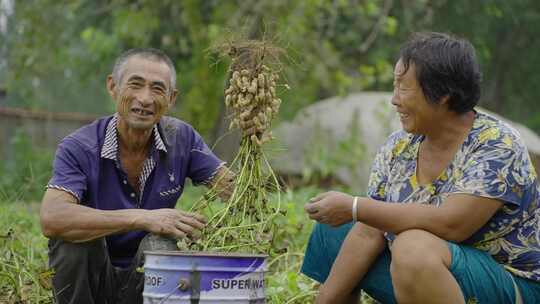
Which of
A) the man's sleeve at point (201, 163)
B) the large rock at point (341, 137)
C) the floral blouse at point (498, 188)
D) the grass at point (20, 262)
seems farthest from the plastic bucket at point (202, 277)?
the large rock at point (341, 137)

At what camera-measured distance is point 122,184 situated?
422cm

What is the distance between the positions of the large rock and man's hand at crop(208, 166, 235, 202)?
547 cm

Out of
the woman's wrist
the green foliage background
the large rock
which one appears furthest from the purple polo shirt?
the large rock

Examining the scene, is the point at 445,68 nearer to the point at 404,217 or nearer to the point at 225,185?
the point at 404,217

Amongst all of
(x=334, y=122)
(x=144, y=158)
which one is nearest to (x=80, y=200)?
(x=144, y=158)

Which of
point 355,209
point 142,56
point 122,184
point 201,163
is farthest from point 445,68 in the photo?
point 122,184

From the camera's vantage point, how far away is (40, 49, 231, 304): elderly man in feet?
12.6

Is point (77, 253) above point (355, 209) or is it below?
below

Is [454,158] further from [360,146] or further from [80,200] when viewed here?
[360,146]

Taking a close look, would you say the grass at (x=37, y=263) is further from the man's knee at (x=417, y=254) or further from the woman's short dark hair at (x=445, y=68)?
the woman's short dark hair at (x=445, y=68)

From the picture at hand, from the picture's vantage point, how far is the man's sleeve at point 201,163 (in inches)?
172

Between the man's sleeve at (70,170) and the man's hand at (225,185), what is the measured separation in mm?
557

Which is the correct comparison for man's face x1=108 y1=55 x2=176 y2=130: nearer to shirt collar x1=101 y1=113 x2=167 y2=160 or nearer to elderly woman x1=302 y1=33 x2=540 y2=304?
shirt collar x1=101 y1=113 x2=167 y2=160

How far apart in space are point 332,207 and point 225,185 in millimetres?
Result: 757
